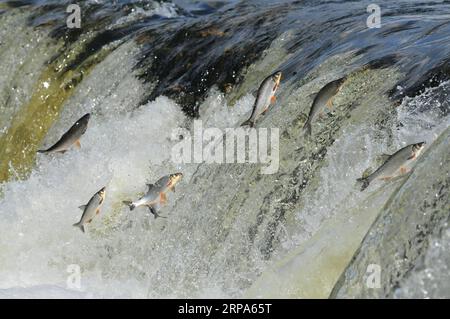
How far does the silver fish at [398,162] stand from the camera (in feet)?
13.9

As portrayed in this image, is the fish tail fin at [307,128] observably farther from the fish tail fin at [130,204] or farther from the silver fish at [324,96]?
the fish tail fin at [130,204]

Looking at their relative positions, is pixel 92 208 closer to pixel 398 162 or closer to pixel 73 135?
pixel 73 135

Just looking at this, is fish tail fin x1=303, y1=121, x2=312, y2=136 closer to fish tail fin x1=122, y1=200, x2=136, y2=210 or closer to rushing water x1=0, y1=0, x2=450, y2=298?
rushing water x1=0, y1=0, x2=450, y2=298

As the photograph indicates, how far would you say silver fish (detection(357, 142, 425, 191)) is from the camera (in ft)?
13.9

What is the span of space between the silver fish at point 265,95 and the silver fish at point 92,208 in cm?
85

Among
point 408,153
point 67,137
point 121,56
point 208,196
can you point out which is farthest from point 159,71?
point 408,153

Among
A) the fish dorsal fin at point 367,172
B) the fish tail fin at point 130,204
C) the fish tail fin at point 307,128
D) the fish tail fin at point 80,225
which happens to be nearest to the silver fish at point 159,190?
the fish tail fin at point 130,204

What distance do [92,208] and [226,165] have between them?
0.77 metres

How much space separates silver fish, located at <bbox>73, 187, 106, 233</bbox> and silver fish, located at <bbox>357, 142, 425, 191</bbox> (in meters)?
1.64

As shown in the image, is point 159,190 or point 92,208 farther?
point 92,208

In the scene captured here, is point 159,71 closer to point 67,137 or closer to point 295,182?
point 67,137

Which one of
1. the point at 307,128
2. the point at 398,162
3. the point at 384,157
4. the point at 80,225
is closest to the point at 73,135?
the point at 80,225

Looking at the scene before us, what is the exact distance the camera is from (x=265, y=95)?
5141 millimetres

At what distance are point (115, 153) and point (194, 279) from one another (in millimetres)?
1546
